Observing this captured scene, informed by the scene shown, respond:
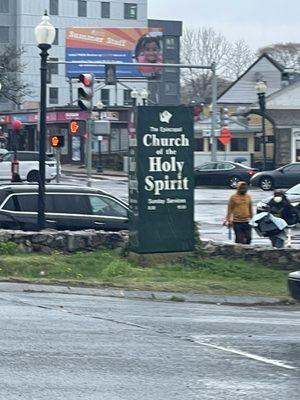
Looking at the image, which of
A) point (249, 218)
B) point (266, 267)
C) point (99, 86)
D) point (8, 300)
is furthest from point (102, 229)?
point (99, 86)

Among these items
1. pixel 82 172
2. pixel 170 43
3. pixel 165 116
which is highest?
pixel 170 43

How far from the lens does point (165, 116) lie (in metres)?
18.0

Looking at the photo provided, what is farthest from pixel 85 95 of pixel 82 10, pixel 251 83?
pixel 82 10

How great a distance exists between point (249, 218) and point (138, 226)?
4.87 metres

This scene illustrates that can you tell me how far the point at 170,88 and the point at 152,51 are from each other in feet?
80.7

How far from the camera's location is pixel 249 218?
22.1 metres

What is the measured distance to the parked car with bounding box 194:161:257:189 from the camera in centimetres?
5103

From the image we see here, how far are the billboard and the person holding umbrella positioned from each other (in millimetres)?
68366

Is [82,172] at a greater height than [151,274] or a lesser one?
lesser

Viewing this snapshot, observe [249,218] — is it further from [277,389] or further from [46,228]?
[277,389]

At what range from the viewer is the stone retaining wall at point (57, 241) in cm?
1870

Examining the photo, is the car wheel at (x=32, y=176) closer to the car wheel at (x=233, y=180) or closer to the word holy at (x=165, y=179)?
the car wheel at (x=233, y=180)

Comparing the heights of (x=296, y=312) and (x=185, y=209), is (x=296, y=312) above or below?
below

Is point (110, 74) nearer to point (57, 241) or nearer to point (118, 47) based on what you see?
point (57, 241)
